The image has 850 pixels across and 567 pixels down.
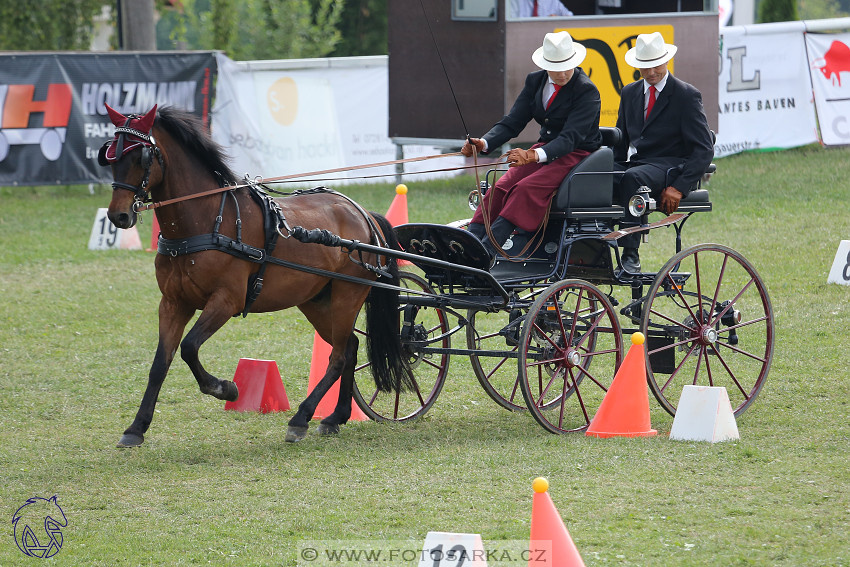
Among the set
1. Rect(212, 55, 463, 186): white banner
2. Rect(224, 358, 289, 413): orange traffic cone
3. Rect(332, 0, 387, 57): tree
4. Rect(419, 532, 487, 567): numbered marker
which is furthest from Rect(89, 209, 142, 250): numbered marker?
Rect(332, 0, 387, 57): tree

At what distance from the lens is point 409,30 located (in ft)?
53.5

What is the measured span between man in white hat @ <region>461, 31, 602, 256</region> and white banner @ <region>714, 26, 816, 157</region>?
11.5 meters

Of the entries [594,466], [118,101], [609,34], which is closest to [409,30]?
[609,34]

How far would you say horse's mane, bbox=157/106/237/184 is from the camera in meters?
6.16

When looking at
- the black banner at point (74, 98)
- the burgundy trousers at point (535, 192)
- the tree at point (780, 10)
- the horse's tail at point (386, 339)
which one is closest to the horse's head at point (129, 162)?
the horse's tail at point (386, 339)

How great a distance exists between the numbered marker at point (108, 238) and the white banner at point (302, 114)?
13.1 ft

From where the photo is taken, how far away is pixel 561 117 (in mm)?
6953

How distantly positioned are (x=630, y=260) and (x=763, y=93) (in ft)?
39.5

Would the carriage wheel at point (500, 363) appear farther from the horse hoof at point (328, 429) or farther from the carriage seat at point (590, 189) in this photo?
the horse hoof at point (328, 429)

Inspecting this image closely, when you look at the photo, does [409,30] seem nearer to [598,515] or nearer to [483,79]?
[483,79]

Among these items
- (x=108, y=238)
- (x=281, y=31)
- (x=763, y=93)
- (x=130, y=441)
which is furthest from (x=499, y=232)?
(x=281, y=31)

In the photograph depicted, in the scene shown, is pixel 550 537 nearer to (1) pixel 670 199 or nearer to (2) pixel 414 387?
(2) pixel 414 387

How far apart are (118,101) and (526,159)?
11.7m

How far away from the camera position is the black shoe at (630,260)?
701 centimetres
